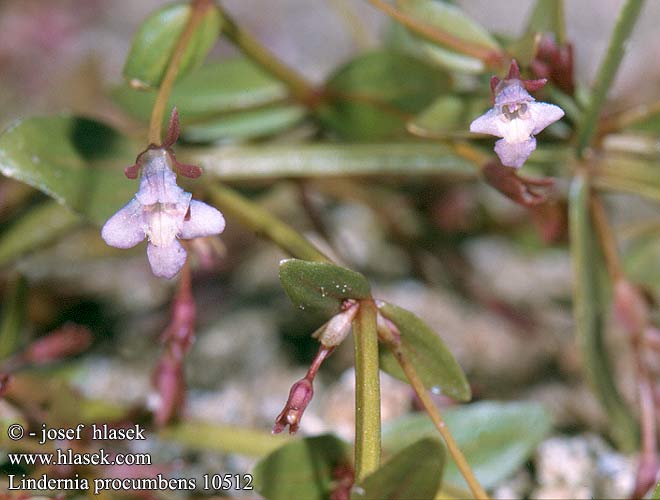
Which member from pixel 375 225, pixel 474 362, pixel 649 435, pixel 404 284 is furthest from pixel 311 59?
pixel 649 435

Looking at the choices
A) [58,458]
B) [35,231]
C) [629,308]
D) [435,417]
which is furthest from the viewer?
[35,231]

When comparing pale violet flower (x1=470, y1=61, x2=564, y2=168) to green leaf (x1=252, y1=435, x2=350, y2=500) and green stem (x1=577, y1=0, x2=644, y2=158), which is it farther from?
green leaf (x1=252, y1=435, x2=350, y2=500)

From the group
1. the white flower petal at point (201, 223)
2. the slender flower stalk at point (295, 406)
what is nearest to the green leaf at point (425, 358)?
the slender flower stalk at point (295, 406)

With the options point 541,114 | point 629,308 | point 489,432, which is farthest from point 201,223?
point 629,308

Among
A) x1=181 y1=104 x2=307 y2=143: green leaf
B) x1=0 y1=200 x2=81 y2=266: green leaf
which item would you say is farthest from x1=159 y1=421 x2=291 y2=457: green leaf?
x1=181 y1=104 x2=307 y2=143: green leaf

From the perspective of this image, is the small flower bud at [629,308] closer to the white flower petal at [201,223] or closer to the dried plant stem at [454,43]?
the dried plant stem at [454,43]

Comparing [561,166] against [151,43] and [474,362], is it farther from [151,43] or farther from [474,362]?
[151,43]

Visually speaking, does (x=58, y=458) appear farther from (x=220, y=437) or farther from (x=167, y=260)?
(x=167, y=260)
